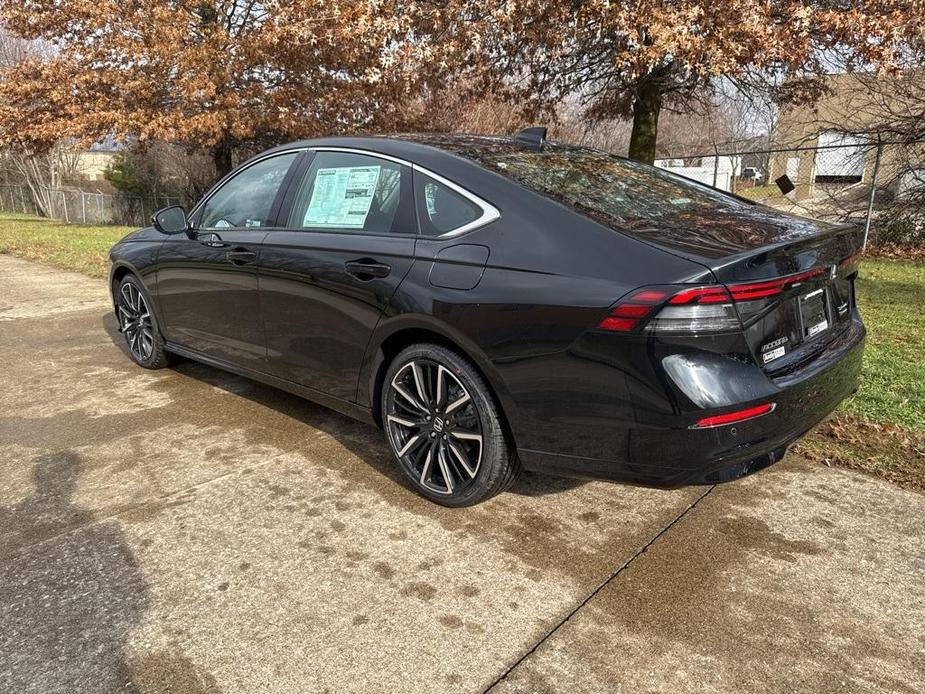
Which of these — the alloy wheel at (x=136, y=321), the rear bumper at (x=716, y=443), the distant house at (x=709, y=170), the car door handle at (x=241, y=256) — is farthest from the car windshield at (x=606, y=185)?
the distant house at (x=709, y=170)

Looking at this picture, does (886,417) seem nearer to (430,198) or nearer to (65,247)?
(430,198)

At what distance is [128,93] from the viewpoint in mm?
17516

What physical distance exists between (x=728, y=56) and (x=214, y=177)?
64.7 feet

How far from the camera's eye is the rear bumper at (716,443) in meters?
2.40

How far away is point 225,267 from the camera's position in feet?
13.4

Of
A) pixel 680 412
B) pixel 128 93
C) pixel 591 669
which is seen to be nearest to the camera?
pixel 591 669

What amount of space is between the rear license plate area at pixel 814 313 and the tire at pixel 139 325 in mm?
4097

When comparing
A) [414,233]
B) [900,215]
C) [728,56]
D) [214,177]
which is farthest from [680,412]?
[214,177]

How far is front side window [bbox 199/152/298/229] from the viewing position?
12.9ft

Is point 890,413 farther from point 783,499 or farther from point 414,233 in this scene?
point 414,233

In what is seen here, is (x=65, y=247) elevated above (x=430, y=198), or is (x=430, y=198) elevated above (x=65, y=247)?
(x=430, y=198)

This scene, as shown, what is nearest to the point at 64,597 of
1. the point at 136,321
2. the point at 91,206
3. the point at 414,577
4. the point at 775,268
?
the point at 414,577

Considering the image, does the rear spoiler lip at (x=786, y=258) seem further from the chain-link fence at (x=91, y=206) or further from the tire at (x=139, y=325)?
the chain-link fence at (x=91, y=206)

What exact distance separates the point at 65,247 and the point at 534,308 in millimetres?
13332
